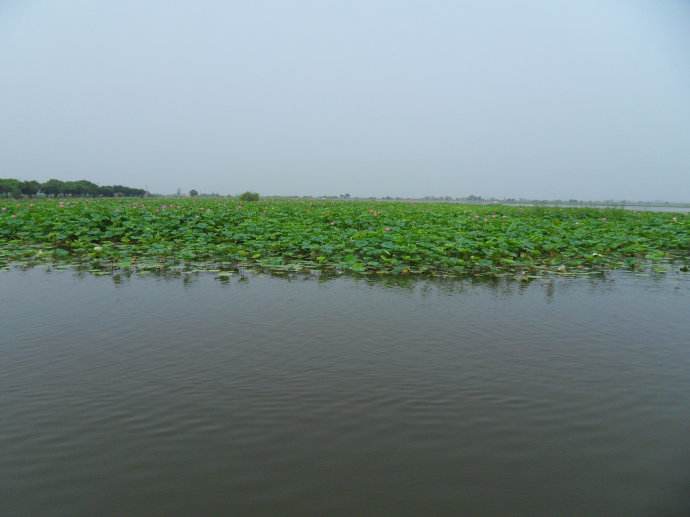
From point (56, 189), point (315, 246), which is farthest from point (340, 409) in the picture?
point (56, 189)

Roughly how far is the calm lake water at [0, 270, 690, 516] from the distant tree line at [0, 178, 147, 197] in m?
53.9

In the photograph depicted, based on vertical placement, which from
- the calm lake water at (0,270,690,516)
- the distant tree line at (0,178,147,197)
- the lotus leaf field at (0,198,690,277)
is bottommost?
the calm lake water at (0,270,690,516)

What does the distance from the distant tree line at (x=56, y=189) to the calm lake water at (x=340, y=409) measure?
53.9 meters

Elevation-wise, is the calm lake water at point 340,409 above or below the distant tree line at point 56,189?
below

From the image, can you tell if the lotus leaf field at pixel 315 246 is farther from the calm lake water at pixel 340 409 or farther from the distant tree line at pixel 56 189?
the distant tree line at pixel 56 189

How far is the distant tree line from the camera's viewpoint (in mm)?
48031

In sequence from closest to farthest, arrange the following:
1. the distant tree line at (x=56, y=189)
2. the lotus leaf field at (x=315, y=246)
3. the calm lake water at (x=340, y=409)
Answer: the calm lake water at (x=340, y=409)
the lotus leaf field at (x=315, y=246)
the distant tree line at (x=56, y=189)

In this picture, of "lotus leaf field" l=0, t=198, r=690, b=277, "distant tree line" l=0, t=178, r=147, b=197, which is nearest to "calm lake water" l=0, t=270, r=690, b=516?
"lotus leaf field" l=0, t=198, r=690, b=277

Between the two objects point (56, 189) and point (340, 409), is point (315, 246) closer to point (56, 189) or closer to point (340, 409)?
point (340, 409)

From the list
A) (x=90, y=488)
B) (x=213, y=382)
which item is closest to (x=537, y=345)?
(x=213, y=382)

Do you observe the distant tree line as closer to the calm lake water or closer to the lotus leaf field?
the lotus leaf field

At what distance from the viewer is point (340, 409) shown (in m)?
3.26

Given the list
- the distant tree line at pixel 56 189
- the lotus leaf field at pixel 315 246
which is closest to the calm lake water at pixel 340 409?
the lotus leaf field at pixel 315 246

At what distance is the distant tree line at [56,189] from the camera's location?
48.0 m
